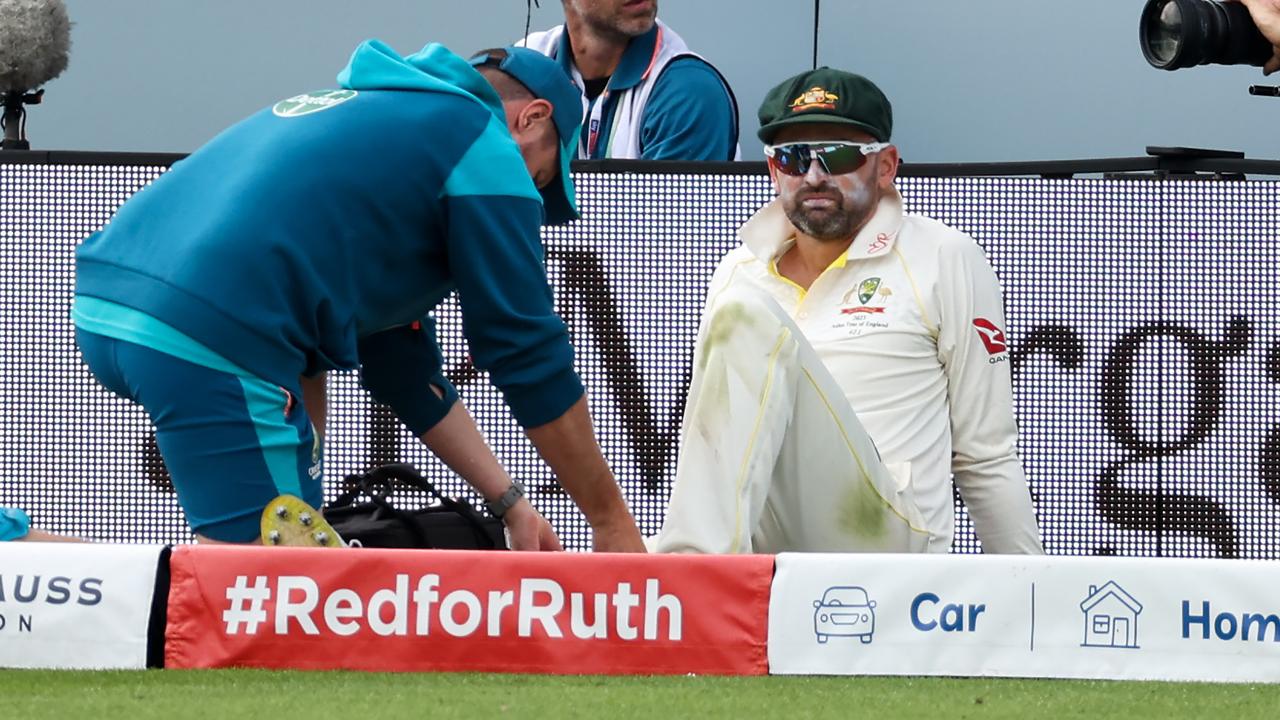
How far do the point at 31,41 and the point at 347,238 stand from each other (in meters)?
2.28

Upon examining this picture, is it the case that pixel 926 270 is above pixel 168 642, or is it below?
above

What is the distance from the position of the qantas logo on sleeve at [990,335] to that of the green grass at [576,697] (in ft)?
3.79

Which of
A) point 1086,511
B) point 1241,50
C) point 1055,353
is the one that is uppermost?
point 1241,50

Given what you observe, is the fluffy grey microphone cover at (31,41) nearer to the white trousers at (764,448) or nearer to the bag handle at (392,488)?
the bag handle at (392,488)

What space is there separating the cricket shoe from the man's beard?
4.44ft

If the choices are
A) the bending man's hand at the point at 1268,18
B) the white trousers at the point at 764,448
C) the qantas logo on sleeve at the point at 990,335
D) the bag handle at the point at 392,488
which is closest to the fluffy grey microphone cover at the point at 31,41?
the bag handle at the point at 392,488

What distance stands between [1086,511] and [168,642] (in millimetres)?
2334

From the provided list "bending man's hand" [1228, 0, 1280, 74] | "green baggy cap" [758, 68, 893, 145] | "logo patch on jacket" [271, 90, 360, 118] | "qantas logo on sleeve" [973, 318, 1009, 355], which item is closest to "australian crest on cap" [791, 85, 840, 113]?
"green baggy cap" [758, 68, 893, 145]

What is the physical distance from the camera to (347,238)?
3.00 meters

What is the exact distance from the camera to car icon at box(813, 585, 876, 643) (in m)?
2.83

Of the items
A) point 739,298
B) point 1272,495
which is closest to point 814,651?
point 739,298

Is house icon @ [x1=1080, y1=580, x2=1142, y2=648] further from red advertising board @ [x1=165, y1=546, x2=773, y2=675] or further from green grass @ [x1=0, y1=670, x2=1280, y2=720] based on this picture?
red advertising board @ [x1=165, y1=546, x2=773, y2=675]

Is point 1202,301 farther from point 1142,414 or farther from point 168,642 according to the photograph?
point 168,642

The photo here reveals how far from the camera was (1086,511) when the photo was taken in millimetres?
4477
